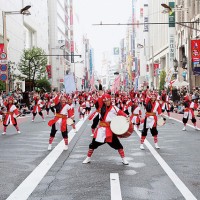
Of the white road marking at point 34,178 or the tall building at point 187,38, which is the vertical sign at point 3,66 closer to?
the white road marking at point 34,178

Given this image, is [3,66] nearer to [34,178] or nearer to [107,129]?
[107,129]

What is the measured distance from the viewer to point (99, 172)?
791 cm

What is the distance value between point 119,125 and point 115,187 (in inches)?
87.6

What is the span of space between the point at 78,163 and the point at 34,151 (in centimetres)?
251

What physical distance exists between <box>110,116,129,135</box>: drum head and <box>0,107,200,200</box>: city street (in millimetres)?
778

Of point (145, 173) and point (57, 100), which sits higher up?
point (57, 100)

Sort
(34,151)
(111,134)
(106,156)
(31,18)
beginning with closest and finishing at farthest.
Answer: (111,134) < (106,156) < (34,151) < (31,18)

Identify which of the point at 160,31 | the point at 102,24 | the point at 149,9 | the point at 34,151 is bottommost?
the point at 34,151

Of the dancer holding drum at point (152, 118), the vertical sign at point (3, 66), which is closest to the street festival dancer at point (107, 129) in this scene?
the dancer holding drum at point (152, 118)

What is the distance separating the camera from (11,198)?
5.98 metres

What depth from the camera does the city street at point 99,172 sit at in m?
6.23

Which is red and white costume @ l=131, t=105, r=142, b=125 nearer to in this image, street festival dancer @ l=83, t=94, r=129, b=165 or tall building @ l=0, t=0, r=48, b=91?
street festival dancer @ l=83, t=94, r=129, b=165

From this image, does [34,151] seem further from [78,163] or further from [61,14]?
[61,14]

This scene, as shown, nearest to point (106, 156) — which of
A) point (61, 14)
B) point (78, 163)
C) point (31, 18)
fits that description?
point (78, 163)
